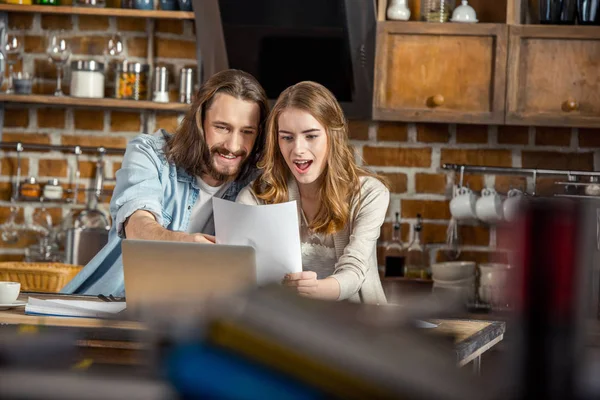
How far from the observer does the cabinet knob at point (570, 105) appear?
2.80 metres

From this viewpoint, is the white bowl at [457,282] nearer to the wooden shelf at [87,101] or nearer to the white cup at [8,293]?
the wooden shelf at [87,101]

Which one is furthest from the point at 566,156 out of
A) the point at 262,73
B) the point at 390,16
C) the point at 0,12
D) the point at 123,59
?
the point at 0,12

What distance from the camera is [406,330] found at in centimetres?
32

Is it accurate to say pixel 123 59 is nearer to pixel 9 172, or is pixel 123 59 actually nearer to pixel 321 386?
pixel 9 172

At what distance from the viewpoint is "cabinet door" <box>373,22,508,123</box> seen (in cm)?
284

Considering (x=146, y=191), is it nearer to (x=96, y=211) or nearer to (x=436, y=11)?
(x=96, y=211)

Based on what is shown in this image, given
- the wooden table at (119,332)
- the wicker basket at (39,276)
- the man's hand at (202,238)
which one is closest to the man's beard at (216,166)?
the man's hand at (202,238)

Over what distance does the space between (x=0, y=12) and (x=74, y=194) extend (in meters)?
0.67

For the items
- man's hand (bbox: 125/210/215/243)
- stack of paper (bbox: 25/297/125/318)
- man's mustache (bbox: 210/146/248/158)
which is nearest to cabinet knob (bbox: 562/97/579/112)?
man's mustache (bbox: 210/146/248/158)

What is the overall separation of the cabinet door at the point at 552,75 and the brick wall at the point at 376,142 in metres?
0.25

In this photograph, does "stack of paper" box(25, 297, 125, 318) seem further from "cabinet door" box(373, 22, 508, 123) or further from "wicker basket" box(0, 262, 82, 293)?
"cabinet door" box(373, 22, 508, 123)

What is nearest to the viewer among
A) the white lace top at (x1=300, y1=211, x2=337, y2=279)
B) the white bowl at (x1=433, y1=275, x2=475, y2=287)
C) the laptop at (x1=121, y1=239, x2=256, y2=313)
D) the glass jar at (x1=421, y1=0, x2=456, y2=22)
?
the laptop at (x1=121, y1=239, x2=256, y2=313)

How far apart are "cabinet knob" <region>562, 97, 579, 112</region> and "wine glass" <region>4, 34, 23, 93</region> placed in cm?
179

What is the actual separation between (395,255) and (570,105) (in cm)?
73
